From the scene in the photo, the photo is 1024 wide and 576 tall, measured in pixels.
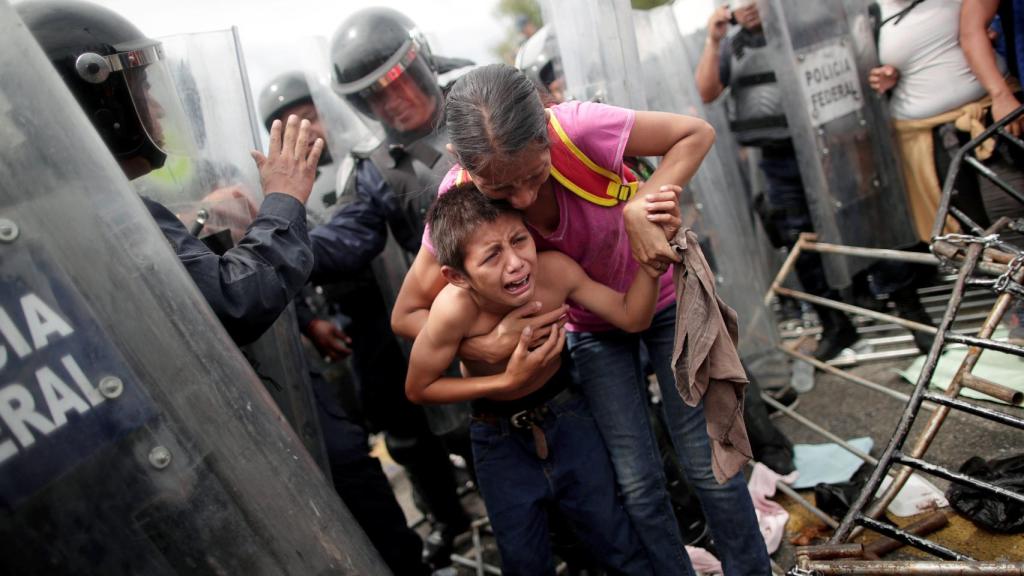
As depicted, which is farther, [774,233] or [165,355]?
[774,233]

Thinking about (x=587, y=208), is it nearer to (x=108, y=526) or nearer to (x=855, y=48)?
(x=108, y=526)

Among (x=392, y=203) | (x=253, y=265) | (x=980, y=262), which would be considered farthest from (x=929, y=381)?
(x=392, y=203)

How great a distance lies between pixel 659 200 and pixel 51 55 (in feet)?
4.99

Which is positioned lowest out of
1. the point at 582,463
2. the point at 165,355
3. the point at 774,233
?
the point at 774,233

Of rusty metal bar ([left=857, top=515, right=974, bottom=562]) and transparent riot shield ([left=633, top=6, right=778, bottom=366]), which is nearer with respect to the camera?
rusty metal bar ([left=857, top=515, right=974, bottom=562])

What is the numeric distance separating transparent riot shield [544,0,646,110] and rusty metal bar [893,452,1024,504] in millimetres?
1670

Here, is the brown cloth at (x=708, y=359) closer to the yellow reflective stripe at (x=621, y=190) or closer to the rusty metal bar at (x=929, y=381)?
the yellow reflective stripe at (x=621, y=190)

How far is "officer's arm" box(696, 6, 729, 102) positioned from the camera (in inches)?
153

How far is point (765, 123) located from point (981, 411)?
2401 millimetres

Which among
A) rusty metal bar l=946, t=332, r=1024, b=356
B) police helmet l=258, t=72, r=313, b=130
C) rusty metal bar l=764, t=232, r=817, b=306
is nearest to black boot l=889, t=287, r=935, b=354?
rusty metal bar l=764, t=232, r=817, b=306

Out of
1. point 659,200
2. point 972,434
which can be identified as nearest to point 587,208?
point 659,200

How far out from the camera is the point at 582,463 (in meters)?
2.16

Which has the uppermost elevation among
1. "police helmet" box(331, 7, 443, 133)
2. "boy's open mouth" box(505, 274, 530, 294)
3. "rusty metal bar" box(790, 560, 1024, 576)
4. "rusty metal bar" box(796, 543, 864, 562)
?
"police helmet" box(331, 7, 443, 133)

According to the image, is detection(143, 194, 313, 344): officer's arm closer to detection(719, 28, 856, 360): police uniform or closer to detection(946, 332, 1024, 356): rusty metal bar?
detection(946, 332, 1024, 356): rusty metal bar
